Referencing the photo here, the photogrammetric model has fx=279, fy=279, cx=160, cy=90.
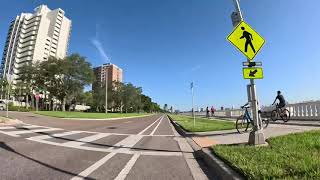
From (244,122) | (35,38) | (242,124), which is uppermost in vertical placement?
(35,38)

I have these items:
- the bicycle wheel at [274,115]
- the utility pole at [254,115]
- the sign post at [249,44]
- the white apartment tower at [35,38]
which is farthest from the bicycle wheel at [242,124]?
the white apartment tower at [35,38]

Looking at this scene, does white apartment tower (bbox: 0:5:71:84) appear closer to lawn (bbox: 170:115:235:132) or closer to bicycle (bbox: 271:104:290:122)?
lawn (bbox: 170:115:235:132)

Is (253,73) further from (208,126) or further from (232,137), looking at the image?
(208,126)

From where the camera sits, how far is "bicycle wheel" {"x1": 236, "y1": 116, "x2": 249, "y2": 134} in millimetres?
13422

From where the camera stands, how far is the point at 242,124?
13602 mm

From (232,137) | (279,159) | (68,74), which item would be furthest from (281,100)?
(68,74)

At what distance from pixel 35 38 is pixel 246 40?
15453cm

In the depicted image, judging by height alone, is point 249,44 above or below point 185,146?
above

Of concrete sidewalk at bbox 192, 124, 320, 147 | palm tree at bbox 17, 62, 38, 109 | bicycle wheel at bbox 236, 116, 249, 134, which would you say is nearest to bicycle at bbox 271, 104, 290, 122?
bicycle wheel at bbox 236, 116, 249, 134

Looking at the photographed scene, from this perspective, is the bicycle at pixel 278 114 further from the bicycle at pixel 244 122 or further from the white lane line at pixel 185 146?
the white lane line at pixel 185 146

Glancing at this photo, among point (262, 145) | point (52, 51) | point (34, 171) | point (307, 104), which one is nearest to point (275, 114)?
point (307, 104)

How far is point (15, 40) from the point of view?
509ft

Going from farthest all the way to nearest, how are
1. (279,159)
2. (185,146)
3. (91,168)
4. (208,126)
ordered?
(208,126) < (185,146) < (91,168) < (279,159)

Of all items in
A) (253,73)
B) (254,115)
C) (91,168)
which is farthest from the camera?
(253,73)
